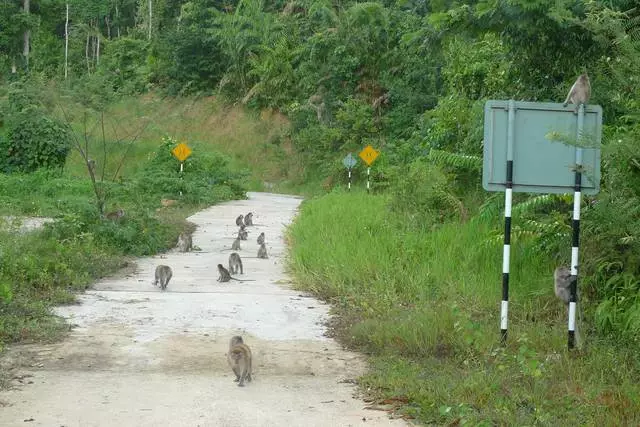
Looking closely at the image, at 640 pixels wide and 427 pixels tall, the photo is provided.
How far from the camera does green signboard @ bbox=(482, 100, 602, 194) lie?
8.26 metres

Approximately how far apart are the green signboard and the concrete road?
229cm

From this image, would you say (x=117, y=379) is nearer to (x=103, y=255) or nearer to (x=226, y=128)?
(x=103, y=255)

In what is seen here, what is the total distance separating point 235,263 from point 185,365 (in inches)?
224

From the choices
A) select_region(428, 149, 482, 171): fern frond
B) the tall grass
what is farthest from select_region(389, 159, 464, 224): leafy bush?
the tall grass

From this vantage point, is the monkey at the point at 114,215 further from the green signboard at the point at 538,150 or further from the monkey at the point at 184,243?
the green signboard at the point at 538,150

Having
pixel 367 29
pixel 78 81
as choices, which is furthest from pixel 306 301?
pixel 367 29

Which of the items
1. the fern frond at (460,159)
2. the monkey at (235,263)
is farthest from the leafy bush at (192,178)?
the fern frond at (460,159)

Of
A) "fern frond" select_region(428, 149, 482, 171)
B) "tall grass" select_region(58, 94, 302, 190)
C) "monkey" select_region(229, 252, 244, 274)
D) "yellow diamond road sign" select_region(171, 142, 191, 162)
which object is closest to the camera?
"fern frond" select_region(428, 149, 482, 171)

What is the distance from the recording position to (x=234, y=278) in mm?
13547

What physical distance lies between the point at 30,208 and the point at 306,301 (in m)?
13.4

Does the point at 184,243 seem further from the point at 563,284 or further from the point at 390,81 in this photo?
the point at 390,81

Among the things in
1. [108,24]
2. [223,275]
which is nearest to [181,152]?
[223,275]

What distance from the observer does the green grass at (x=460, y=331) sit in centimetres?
665

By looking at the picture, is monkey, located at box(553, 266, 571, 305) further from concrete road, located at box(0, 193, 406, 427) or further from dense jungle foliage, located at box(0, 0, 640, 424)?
concrete road, located at box(0, 193, 406, 427)
